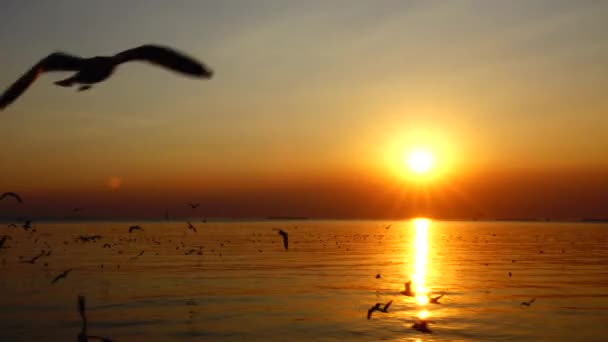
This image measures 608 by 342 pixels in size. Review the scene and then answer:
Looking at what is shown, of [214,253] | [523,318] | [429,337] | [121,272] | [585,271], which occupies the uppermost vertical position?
[214,253]

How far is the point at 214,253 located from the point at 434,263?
18955 millimetres

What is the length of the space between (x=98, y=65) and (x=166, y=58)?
79 centimetres

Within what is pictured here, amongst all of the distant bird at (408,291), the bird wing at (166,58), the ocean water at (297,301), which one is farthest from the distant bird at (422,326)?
the bird wing at (166,58)

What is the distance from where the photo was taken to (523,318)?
22.6 m

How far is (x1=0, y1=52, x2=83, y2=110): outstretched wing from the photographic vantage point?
22.9ft

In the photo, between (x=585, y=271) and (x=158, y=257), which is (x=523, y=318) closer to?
(x=585, y=271)

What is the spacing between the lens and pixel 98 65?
7516 mm

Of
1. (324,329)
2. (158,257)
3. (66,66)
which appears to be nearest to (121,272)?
(158,257)

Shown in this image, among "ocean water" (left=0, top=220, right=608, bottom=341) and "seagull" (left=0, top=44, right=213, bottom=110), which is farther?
"ocean water" (left=0, top=220, right=608, bottom=341)

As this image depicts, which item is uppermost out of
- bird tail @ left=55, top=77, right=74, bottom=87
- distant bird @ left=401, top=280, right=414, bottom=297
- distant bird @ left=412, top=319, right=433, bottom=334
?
distant bird @ left=401, top=280, right=414, bottom=297

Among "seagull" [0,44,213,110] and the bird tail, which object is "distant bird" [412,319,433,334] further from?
the bird tail

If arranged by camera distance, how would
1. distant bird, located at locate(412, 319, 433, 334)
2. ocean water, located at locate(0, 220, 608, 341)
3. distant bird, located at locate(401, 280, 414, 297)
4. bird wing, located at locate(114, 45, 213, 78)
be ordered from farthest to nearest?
distant bird, located at locate(401, 280, 414, 297)
ocean water, located at locate(0, 220, 608, 341)
distant bird, located at locate(412, 319, 433, 334)
bird wing, located at locate(114, 45, 213, 78)

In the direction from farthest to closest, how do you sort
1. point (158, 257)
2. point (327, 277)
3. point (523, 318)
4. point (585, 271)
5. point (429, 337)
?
point (158, 257) < point (585, 271) < point (327, 277) < point (523, 318) < point (429, 337)

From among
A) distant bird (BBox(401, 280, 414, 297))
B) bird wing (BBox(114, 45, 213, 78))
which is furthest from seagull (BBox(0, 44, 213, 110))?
distant bird (BBox(401, 280, 414, 297))
